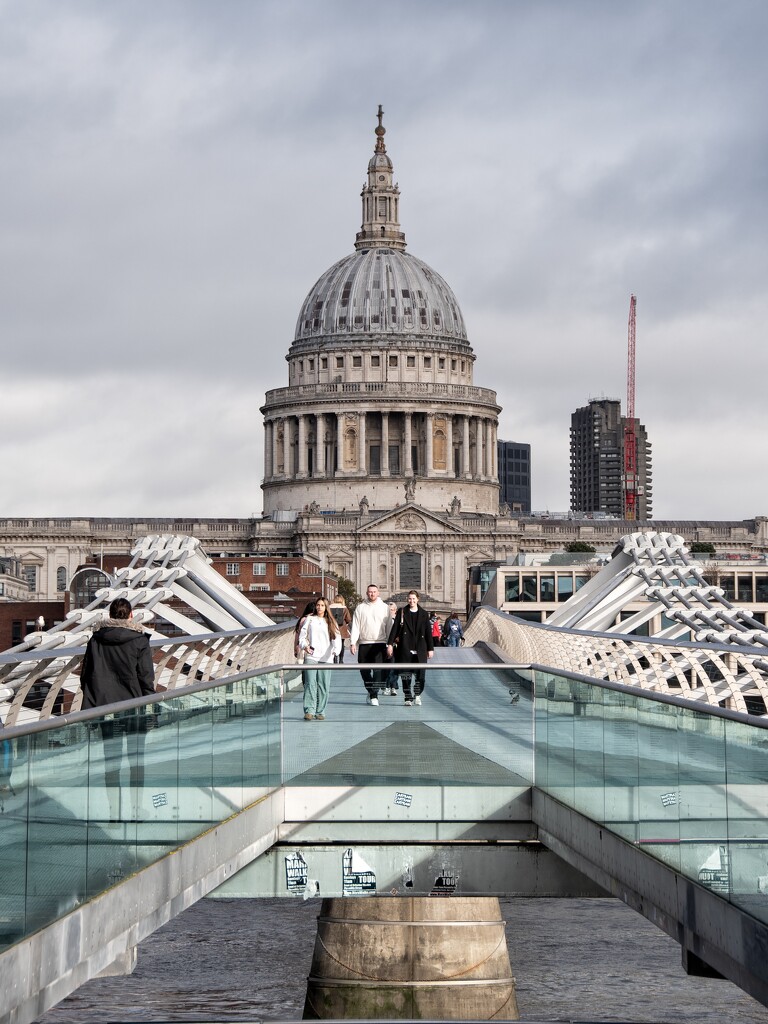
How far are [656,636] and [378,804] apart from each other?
21.9m

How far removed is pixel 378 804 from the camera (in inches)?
658

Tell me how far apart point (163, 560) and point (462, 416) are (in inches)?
5129

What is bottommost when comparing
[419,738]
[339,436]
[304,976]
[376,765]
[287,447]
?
[304,976]

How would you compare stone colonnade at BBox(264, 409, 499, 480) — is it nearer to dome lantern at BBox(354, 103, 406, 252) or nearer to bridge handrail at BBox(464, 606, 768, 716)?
dome lantern at BBox(354, 103, 406, 252)

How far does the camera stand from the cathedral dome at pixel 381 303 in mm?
183125

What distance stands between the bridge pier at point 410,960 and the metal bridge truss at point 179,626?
3556 millimetres

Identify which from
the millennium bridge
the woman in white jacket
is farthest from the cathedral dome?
the millennium bridge

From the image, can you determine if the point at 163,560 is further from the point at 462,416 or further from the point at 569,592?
the point at 462,416

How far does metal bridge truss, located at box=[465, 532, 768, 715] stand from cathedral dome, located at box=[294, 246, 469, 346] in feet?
379

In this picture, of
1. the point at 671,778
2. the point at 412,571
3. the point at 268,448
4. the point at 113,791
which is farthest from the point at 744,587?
the point at 113,791

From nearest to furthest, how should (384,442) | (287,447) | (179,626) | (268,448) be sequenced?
(179,626)
(384,442)
(287,447)
(268,448)

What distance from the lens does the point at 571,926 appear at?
37.5 meters

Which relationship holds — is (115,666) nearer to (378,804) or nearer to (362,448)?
(378,804)

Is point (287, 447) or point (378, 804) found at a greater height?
point (287, 447)
